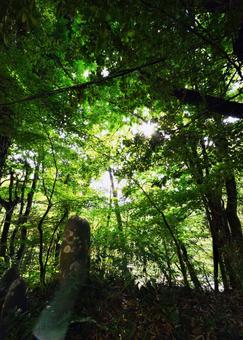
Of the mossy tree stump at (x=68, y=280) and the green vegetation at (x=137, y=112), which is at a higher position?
the green vegetation at (x=137, y=112)

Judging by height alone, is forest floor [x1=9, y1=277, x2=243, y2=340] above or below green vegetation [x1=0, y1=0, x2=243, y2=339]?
below

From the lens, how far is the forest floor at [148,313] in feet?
10.4

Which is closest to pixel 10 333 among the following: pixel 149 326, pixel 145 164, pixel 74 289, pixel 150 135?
pixel 74 289

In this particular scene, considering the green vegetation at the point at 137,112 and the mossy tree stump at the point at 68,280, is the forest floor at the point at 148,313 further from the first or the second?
the mossy tree stump at the point at 68,280

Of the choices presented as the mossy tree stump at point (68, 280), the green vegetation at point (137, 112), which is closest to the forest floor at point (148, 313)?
the green vegetation at point (137, 112)

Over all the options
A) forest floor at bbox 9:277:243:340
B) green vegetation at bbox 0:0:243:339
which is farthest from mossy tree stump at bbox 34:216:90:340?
green vegetation at bbox 0:0:243:339

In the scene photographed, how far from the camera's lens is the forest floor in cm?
318

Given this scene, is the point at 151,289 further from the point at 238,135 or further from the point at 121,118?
the point at 121,118

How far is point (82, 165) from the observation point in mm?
7039

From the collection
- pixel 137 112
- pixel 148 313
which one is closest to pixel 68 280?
pixel 148 313

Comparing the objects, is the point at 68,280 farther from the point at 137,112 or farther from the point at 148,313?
the point at 137,112

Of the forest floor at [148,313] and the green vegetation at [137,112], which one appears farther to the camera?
the forest floor at [148,313]

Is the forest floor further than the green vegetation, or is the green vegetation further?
the forest floor

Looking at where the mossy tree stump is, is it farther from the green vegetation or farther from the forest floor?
the green vegetation
